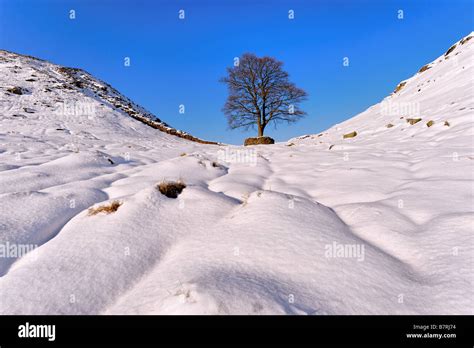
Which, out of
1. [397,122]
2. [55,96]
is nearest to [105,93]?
[55,96]

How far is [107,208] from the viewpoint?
3.10 meters

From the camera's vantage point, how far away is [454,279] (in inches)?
72.0

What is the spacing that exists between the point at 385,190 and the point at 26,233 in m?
4.76

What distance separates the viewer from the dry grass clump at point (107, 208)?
308 cm

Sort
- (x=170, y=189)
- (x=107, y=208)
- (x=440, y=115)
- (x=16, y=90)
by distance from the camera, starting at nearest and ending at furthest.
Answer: (x=107, y=208)
(x=170, y=189)
(x=440, y=115)
(x=16, y=90)

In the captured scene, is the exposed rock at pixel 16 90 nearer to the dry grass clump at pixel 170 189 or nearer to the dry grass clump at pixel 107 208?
the dry grass clump at pixel 107 208

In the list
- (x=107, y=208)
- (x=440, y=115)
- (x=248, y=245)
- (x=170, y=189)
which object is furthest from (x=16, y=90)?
(x=440, y=115)

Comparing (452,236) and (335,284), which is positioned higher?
(452,236)

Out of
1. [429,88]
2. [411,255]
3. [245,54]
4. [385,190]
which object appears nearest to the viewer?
[411,255]

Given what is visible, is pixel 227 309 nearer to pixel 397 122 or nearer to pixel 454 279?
pixel 454 279

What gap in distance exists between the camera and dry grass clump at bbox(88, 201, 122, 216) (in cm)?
308

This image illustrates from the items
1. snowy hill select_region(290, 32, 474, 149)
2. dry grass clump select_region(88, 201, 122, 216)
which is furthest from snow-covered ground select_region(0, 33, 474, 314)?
snowy hill select_region(290, 32, 474, 149)

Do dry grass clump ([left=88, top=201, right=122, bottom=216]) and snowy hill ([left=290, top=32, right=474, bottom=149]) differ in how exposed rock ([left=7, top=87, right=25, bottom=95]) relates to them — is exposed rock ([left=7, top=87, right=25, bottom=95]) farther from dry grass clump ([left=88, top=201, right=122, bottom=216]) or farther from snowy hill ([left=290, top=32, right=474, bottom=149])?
dry grass clump ([left=88, top=201, right=122, bottom=216])

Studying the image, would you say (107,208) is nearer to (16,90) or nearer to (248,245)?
(248,245)
